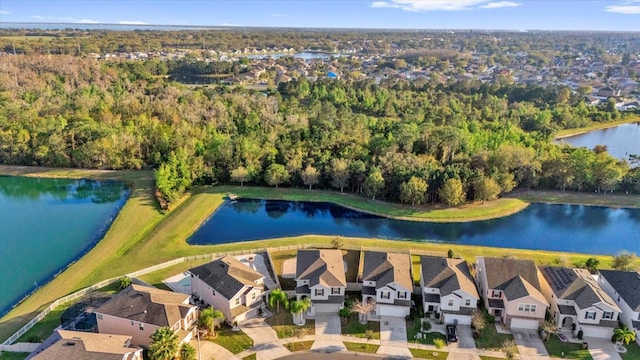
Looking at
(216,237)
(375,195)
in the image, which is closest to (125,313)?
(216,237)

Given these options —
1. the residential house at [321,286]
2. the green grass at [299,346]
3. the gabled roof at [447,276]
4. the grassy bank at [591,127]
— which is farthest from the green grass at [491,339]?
the grassy bank at [591,127]

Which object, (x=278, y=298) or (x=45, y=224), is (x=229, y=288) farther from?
(x=45, y=224)

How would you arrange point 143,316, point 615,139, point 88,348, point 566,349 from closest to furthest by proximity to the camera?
point 88,348 → point 143,316 → point 566,349 → point 615,139

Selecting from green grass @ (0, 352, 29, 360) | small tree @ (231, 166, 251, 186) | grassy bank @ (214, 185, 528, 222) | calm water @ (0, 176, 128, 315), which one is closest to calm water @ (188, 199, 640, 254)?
grassy bank @ (214, 185, 528, 222)

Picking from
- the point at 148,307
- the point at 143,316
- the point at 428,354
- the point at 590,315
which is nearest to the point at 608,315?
the point at 590,315

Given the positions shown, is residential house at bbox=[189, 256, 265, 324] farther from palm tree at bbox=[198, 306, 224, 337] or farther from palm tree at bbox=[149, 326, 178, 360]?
palm tree at bbox=[149, 326, 178, 360]
